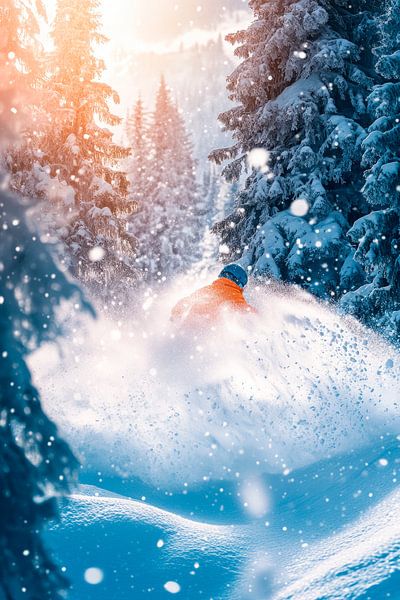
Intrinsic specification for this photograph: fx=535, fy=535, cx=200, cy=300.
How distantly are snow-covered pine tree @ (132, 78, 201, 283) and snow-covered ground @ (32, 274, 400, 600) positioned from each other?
27.8 meters

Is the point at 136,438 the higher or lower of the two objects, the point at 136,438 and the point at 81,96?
the lower

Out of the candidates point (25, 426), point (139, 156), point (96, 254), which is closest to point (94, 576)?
point (25, 426)

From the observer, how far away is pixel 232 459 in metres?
7.66

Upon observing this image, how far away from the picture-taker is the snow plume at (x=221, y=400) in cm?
757

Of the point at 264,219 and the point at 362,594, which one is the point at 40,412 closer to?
the point at 362,594

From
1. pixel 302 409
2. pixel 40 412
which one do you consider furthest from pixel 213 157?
pixel 40 412

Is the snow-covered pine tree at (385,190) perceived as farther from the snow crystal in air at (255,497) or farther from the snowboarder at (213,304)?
the snow crystal in air at (255,497)

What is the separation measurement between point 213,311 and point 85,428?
3137 mm

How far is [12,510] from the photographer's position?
13.9ft

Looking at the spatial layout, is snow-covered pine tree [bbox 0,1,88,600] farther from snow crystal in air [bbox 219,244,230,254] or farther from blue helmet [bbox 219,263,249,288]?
snow crystal in air [bbox 219,244,230,254]

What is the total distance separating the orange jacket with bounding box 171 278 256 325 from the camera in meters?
9.72

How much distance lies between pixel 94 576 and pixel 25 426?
54.7 inches

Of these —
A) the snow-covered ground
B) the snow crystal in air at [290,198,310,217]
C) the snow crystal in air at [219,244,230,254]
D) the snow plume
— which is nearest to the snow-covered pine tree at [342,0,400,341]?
the snow-covered ground

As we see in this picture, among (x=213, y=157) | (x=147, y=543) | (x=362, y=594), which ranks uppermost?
(x=213, y=157)
